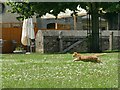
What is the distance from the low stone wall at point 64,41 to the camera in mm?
26109

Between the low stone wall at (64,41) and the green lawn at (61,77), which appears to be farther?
the low stone wall at (64,41)

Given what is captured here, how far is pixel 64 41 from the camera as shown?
26.9 m

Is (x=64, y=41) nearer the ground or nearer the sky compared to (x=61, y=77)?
nearer the ground

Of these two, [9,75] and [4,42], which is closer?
[9,75]

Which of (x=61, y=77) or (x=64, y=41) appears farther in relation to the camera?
(x=64, y=41)

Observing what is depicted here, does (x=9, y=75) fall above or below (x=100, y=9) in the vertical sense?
below

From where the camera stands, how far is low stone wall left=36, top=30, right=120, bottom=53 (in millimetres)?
26109

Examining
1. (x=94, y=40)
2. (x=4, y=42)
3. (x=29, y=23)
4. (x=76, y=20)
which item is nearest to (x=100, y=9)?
(x=94, y=40)

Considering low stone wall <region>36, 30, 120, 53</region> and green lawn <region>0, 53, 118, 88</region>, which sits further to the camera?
low stone wall <region>36, 30, 120, 53</region>

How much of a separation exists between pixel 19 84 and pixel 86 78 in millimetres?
1593

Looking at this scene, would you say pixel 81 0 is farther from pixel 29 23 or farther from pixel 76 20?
pixel 76 20

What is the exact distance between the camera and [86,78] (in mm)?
8945

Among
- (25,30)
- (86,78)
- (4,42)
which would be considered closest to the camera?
(86,78)

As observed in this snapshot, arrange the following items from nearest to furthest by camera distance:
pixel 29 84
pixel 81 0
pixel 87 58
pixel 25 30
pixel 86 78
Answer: pixel 29 84 → pixel 86 78 → pixel 87 58 → pixel 81 0 → pixel 25 30
